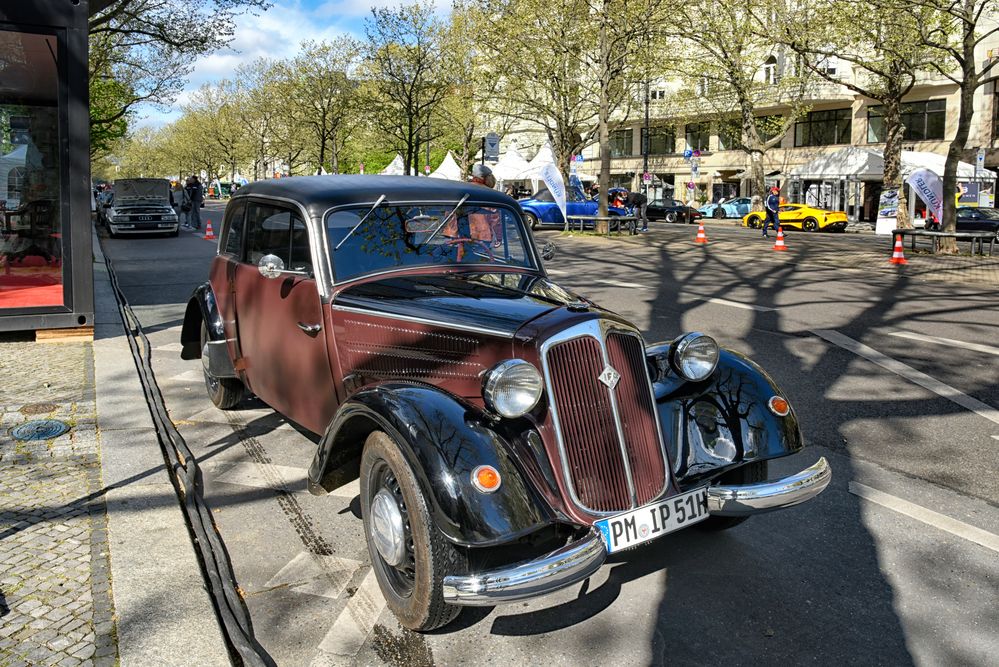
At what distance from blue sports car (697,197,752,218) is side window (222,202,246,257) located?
42.2m

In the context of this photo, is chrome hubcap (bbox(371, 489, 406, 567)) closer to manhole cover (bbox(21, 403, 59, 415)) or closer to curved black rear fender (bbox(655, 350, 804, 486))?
curved black rear fender (bbox(655, 350, 804, 486))

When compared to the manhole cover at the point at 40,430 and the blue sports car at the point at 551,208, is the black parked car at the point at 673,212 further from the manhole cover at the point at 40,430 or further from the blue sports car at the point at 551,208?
the manhole cover at the point at 40,430

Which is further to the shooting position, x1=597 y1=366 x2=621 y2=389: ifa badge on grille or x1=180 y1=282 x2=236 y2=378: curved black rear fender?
x1=180 y1=282 x2=236 y2=378: curved black rear fender

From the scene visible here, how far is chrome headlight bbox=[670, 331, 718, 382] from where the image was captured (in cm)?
389

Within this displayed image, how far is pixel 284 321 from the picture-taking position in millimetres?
4863

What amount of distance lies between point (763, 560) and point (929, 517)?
3.87 ft

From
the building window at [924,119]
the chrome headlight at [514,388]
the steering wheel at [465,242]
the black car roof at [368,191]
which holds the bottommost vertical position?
the chrome headlight at [514,388]

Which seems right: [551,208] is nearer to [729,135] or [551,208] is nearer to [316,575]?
[729,135]

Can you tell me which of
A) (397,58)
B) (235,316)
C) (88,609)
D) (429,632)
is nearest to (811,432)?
(429,632)

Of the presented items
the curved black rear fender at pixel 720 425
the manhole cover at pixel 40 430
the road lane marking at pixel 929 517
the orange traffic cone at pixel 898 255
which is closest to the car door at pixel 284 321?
the manhole cover at pixel 40 430

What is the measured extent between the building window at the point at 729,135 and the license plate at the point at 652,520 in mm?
49529

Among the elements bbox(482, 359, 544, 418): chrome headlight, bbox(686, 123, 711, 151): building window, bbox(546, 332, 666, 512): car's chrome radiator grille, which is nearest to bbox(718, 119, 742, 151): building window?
bbox(686, 123, 711, 151): building window

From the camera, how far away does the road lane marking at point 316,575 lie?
3.66 m

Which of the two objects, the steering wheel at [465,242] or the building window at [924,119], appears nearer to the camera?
the steering wheel at [465,242]
